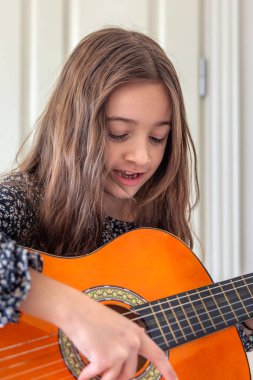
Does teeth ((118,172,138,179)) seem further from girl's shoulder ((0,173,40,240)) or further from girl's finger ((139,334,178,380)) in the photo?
girl's finger ((139,334,178,380))

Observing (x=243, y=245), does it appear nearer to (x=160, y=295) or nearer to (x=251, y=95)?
(x=251, y=95)

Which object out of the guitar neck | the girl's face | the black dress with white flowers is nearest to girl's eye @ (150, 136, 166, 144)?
the girl's face

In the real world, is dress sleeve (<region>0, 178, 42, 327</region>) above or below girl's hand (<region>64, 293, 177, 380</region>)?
above

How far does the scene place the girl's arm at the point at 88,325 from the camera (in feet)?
1.52

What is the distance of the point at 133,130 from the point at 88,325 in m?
0.40

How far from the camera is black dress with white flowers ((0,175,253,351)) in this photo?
0.44m

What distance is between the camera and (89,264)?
659 millimetres

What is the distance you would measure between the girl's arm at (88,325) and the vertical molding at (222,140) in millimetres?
799

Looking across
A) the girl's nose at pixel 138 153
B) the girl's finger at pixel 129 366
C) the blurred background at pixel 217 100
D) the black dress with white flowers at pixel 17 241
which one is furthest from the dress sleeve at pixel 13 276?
the blurred background at pixel 217 100

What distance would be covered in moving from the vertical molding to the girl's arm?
2.62ft

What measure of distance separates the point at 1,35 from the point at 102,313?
2.43 ft

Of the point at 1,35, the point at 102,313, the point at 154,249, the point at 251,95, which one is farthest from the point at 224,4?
the point at 102,313

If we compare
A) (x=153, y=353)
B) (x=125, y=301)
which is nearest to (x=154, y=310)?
(x=125, y=301)

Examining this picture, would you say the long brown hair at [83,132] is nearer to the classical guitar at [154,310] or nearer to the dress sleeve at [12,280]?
the classical guitar at [154,310]
